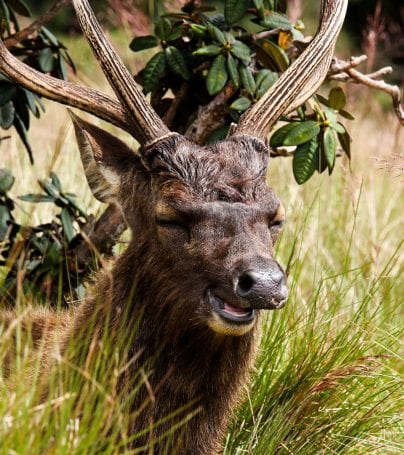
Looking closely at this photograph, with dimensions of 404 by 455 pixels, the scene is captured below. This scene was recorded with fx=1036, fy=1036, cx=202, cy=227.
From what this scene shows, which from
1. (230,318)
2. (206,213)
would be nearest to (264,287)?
(230,318)

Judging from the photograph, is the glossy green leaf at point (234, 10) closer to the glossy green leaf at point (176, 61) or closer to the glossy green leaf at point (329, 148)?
the glossy green leaf at point (176, 61)

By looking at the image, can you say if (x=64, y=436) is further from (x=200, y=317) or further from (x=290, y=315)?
A: (x=290, y=315)

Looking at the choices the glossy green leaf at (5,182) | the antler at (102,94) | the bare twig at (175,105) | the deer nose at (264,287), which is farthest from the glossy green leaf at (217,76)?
the deer nose at (264,287)

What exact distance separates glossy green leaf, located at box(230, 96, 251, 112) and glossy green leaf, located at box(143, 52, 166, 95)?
411 mm

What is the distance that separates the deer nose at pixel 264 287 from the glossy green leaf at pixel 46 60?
89.5 inches

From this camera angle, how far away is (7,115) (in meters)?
5.46

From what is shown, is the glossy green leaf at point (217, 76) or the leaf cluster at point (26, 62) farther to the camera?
the leaf cluster at point (26, 62)

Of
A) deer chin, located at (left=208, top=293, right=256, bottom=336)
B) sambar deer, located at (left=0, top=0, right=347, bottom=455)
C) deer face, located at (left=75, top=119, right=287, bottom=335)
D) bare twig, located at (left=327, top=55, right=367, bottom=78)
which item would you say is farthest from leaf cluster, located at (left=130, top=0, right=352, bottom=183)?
deer chin, located at (left=208, top=293, right=256, bottom=336)

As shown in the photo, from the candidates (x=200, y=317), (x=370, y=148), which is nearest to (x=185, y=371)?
(x=200, y=317)

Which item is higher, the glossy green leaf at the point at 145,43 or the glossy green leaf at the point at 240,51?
the glossy green leaf at the point at 145,43

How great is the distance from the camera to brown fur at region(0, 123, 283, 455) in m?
3.89

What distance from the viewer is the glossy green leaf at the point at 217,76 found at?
4859 mm

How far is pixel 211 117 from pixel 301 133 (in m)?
0.52

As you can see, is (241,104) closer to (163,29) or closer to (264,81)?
(264,81)
